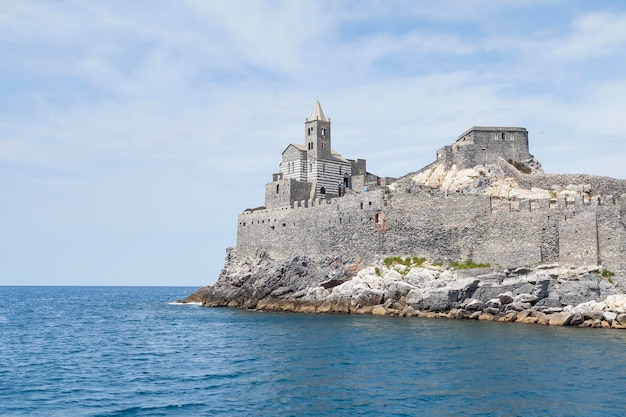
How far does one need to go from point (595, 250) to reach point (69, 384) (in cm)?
2989

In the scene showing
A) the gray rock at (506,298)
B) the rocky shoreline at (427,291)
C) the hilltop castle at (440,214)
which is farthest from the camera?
the hilltop castle at (440,214)

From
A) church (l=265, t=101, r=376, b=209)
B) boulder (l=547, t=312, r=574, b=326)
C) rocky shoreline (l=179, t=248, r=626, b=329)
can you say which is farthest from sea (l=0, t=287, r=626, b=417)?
church (l=265, t=101, r=376, b=209)

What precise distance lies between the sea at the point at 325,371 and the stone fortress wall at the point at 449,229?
6760 mm

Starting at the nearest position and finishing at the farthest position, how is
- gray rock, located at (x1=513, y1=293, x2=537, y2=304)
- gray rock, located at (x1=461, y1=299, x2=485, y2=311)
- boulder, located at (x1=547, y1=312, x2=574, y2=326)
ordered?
1. boulder, located at (x1=547, y1=312, x2=574, y2=326)
2. gray rock, located at (x1=513, y1=293, x2=537, y2=304)
3. gray rock, located at (x1=461, y1=299, x2=485, y2=311)

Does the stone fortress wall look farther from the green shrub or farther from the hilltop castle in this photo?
the green shrub

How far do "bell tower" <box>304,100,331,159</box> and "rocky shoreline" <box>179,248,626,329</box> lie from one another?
1107 centimetres

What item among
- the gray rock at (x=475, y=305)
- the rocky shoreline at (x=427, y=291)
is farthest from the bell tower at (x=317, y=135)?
the gray rock at (x=475, y=305)

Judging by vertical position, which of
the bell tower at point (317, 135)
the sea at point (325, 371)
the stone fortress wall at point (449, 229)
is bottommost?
the sea at point (325, 371)

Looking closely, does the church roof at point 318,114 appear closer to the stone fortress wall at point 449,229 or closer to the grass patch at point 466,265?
the stone fortress wall at point 449,229

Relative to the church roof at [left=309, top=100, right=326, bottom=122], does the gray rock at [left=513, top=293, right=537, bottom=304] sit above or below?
below

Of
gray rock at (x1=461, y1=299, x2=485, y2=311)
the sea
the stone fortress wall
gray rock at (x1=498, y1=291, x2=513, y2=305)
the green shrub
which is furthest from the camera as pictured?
the green shrub

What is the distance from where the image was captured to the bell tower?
208 feet

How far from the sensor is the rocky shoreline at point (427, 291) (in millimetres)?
39156

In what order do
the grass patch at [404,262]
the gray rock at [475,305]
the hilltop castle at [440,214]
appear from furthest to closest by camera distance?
the grass patch at [404,262], the gray rock at [475,305], the hilltop castle at [440,214]
